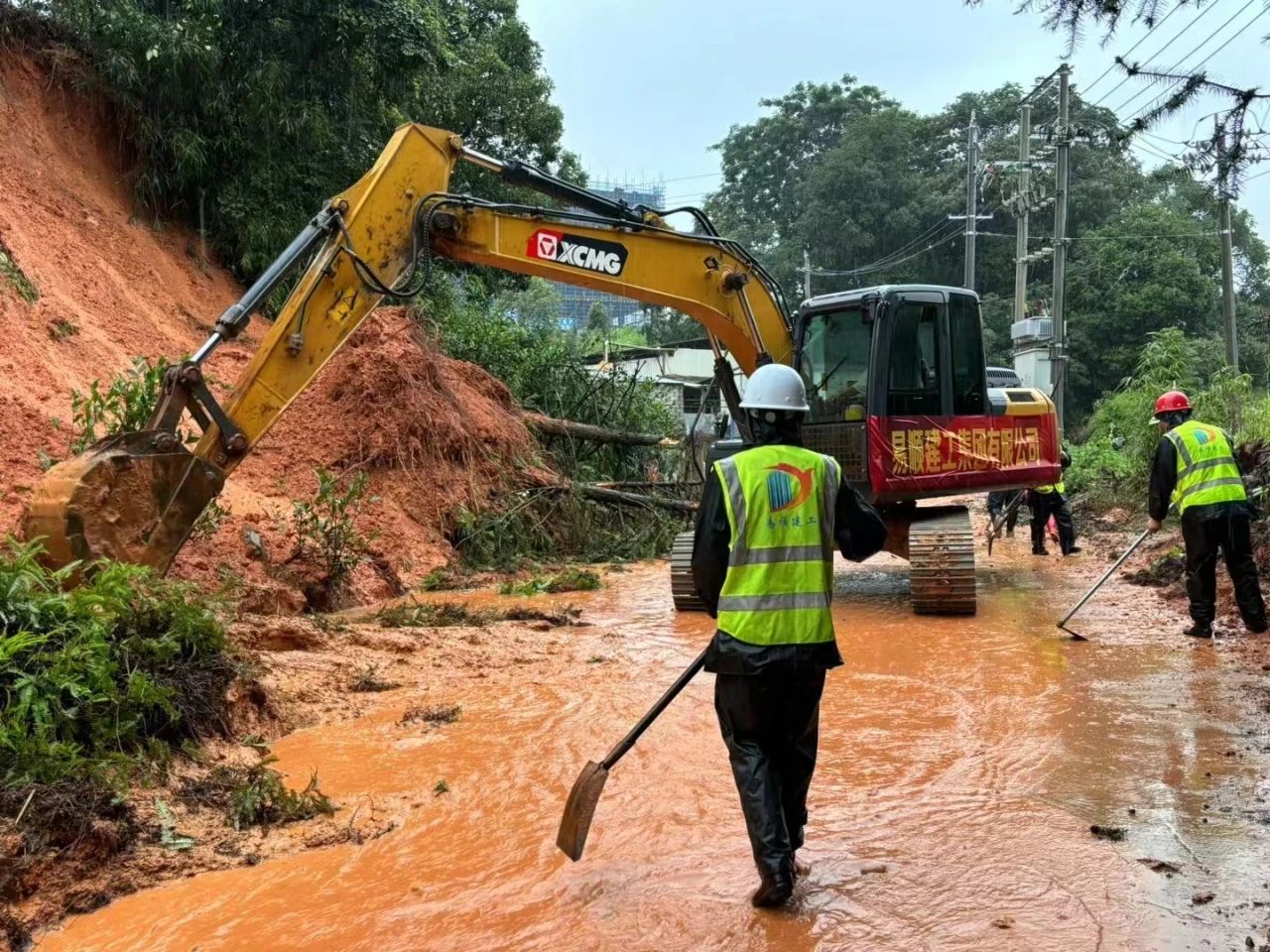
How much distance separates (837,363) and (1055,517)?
570cm

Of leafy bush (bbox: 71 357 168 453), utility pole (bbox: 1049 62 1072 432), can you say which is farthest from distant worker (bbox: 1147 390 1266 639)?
utility pole (bbox: 1049 62 1072 432)

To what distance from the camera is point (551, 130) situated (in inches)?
861

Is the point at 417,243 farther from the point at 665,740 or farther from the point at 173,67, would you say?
the point at 173,67

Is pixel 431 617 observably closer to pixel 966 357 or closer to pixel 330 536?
pixel 330 536

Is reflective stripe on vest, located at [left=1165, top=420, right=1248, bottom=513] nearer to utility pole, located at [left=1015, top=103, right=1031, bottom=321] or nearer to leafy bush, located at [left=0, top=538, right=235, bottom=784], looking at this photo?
leafy bush, located at [left=0, top=538, right=235, bottom=784]

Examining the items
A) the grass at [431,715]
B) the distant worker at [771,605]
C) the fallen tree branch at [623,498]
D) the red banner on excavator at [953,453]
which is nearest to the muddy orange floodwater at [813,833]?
the grass at [431,715]

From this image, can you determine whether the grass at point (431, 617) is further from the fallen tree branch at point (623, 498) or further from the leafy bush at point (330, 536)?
the fallen tree branch at point (623, 498)

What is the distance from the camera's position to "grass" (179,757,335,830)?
14.0ft

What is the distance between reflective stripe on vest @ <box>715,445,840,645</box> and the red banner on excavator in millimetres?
5540

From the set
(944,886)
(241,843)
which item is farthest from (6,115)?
(944,886)

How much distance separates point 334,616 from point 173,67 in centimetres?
795

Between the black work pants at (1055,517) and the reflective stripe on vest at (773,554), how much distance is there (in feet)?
36.2

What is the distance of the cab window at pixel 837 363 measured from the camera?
935 centimetres

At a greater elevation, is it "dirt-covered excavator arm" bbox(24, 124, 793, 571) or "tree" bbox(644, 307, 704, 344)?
"tree" bbox(644, 307, 704, 344)
